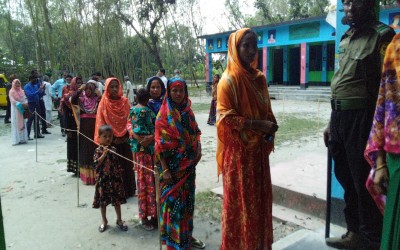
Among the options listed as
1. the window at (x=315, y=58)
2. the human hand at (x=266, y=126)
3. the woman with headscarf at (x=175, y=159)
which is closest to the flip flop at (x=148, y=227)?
the woman with headscarf at (x=175, y=159)

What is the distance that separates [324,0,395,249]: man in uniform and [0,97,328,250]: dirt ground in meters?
1.31

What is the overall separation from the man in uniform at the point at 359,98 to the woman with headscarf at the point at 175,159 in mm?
1213

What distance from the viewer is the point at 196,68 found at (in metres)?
37.0

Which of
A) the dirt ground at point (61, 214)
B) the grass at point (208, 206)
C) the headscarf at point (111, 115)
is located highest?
the headscarf at point (111, 115)

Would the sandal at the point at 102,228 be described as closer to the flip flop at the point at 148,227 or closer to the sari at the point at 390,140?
the flip flop at the point at 148,227

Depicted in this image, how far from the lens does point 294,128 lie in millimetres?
9906

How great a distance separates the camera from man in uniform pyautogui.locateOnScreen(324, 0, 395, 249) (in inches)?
87.0

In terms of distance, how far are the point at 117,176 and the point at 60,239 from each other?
2.87 feet

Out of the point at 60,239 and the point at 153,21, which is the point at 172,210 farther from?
the point at 153,21

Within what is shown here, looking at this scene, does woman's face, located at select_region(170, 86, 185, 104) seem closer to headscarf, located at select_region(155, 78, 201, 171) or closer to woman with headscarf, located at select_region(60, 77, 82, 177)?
headscarf, located at select_region(155, 78, 201, 171)

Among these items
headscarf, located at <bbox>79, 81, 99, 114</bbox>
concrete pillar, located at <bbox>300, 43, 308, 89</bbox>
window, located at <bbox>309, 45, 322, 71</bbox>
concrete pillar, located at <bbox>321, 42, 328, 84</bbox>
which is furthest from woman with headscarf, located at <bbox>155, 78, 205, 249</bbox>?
window, located at <bbox>309, 45, 322, 71</bbox>

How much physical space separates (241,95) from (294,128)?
7.85 metres

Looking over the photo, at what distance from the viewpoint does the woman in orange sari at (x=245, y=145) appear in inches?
96.3

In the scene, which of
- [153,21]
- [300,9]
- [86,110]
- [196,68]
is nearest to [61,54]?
[153,21]
